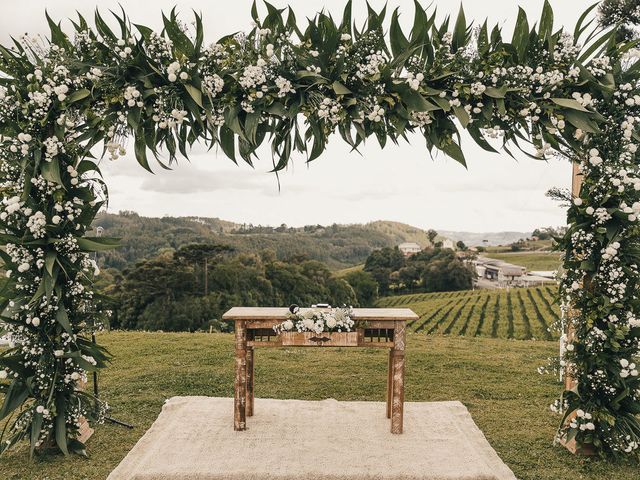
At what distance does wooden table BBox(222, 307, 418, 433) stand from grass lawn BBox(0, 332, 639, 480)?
0.69m

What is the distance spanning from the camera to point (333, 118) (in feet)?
14.7

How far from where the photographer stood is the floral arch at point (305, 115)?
439 cm

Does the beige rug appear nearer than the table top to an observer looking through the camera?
Yes

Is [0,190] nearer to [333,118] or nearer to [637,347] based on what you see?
[333,118]

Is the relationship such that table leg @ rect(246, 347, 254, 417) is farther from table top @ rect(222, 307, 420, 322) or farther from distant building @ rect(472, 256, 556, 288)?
distant building @ rect(472, 256, 556, 288)

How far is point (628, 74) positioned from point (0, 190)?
18.1 feet

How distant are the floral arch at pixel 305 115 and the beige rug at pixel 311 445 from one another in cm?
88

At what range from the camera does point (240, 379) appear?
4949mm

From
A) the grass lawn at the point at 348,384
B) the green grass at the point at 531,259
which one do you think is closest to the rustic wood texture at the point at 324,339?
the grass lawn at the point at 348,384

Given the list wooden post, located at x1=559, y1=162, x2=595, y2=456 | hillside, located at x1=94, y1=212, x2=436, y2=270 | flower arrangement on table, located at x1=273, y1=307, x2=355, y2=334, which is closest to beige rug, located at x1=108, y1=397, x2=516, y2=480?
wooden post, located at x1=559, y1=162, x2=595, y2=456

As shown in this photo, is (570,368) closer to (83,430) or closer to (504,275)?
(83,430)

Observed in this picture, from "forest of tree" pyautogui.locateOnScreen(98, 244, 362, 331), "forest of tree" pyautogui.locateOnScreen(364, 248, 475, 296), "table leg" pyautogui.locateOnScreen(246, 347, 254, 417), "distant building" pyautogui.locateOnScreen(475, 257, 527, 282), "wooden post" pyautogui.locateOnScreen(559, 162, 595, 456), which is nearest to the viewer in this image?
"wooden post" pyautogui.locateOnScreen(559, 162, 595, 456)

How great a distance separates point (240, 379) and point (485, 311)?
2693 centimetres

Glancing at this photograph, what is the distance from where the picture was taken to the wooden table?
188 inches
